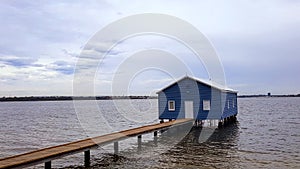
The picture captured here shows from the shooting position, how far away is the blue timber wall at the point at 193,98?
3042 centimetres

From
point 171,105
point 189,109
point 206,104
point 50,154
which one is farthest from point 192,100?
point 50,154

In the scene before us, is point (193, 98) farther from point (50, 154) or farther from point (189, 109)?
point (50, 154)

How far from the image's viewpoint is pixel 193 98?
30.7 metres

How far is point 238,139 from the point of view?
26203mm


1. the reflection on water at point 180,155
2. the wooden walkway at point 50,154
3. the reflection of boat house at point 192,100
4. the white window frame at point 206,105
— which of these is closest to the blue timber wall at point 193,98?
the reflection of boat house at point 192,100

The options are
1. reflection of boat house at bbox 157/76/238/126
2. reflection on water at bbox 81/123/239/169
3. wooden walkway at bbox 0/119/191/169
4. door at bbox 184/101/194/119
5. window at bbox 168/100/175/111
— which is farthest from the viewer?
window at bbox 168/100/175/111

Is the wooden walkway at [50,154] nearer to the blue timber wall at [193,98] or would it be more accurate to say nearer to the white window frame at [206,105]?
the blue timber wall at [193,98]

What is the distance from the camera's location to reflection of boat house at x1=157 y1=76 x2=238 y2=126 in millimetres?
30406

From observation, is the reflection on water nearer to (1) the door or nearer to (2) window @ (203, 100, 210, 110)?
(2) window @ (203, 100, 210, 110)

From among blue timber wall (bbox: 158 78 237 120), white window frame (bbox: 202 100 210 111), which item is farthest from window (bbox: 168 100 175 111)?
white window frame (bbox: 202 100 210 111)

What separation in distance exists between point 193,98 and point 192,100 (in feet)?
0.68

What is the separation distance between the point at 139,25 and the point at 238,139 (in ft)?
36.2

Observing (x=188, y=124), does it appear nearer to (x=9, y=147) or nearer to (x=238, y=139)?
(x=238, y=139)

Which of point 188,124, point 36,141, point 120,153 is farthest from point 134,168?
point 188,124
